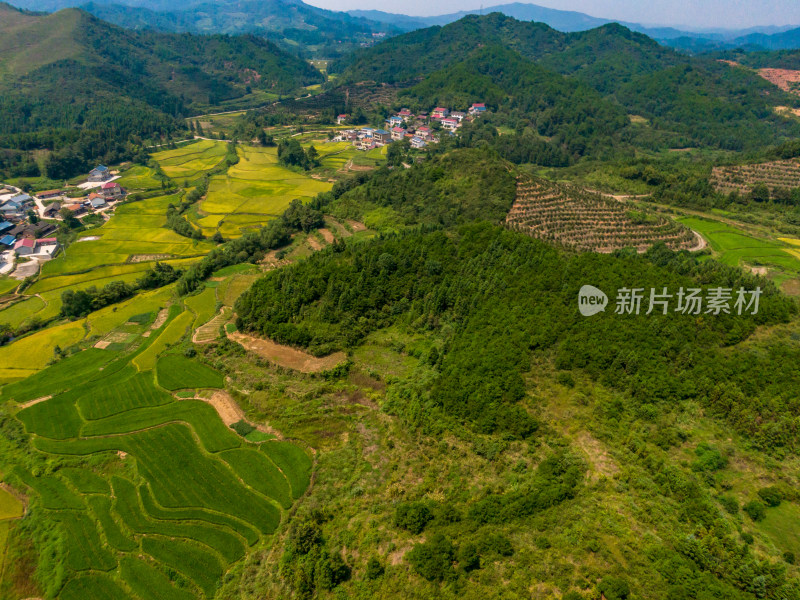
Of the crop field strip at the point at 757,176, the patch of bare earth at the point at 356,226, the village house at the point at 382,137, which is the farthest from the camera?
the village house at the point at 382,137

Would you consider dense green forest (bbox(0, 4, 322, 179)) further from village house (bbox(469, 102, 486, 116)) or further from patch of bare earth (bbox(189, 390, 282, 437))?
village house (bbox(469, 102, 486, 116))

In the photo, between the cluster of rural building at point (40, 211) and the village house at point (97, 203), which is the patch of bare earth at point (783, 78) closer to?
the village house at point (97, 203)

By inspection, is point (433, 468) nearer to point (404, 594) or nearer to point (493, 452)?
point (493, 452)

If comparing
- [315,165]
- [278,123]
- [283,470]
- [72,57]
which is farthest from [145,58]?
[283,470]

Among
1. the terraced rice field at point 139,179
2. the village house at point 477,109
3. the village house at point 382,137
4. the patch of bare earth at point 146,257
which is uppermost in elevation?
the village house at point 477,109

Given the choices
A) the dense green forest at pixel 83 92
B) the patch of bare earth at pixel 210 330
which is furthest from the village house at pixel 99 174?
the patch of bare earth at pixel 210 330

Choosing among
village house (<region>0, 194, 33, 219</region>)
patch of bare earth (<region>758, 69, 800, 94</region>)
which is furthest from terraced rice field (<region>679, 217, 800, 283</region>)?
patch of bare earth (<region>758, 69, 800, 94</region>)
